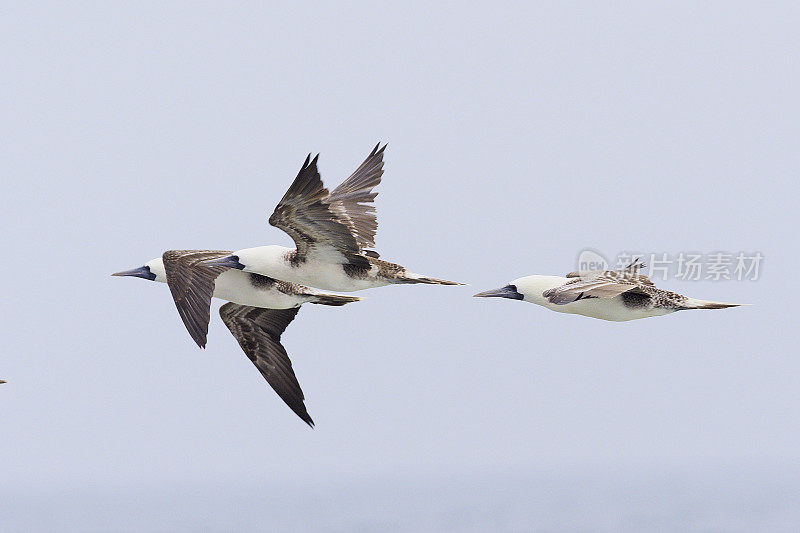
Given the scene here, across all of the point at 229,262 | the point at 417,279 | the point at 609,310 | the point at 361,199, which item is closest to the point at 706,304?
the point at 609,310

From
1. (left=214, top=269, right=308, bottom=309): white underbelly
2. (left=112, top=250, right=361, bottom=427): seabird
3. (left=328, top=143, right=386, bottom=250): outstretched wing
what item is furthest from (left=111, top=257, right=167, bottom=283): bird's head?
(left=328, top=143, right=386, bottom=250): outstretched wing

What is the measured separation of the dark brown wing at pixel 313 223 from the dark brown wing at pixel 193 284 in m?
1.23

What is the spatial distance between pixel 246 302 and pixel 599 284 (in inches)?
198

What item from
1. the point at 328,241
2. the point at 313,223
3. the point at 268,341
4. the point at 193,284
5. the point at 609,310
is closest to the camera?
the point at 313,223

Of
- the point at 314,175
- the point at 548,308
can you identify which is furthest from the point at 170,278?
the point at 548,308

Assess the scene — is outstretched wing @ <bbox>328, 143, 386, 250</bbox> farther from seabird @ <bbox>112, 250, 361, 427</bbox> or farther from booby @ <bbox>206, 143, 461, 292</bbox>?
seabird @ <bbox>112, 250, 361, 427</bbox>

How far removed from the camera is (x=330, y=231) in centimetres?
1486

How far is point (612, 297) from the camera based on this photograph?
14695mm

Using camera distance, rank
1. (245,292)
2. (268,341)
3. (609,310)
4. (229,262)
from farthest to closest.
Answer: (268,341), (245,292), (229,262), (609,310)

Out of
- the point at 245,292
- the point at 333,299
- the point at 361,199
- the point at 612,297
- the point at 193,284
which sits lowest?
the point at 612,297

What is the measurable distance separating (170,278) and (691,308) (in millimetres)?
6300

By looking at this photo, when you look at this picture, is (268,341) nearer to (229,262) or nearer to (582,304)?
(229,262)

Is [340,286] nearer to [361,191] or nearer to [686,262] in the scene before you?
[361,191]

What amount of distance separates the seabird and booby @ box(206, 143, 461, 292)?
46cm
